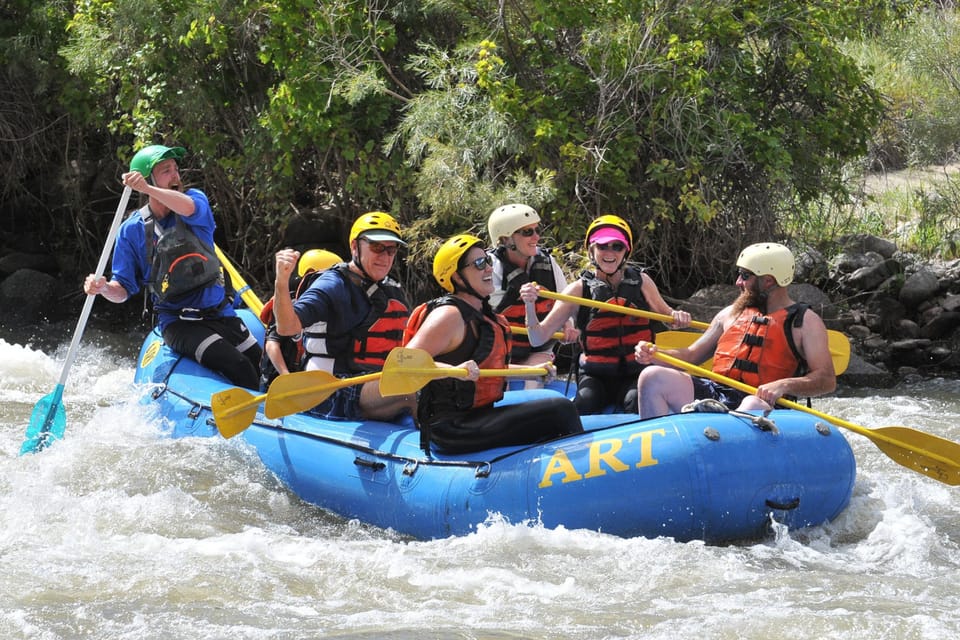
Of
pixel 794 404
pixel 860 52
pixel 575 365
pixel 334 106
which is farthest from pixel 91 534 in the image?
pixel 860 52

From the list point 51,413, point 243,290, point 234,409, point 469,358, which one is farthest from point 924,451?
point 51,413

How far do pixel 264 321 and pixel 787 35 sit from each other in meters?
4.48

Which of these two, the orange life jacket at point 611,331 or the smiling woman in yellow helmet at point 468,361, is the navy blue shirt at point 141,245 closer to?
the smiling woman in yellow helmet at point 468,361

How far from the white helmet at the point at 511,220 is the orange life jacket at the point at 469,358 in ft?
3.72

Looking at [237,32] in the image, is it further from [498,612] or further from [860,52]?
[498,612]

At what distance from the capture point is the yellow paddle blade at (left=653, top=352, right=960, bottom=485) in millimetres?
4812

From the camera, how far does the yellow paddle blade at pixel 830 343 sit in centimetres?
555

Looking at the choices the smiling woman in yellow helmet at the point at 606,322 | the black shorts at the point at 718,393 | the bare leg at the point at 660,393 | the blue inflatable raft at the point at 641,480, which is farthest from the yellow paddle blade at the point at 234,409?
the black shorts at the point at 718,393

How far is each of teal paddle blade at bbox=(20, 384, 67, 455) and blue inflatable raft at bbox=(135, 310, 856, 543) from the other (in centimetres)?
213

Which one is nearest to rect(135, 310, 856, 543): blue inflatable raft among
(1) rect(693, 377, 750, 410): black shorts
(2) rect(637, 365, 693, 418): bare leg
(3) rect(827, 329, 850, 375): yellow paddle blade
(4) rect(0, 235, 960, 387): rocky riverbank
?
(2) rect(637, 365, 693, 418): bare leg

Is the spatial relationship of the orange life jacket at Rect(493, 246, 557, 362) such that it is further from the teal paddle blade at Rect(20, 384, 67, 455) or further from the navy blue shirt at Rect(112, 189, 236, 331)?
the teal paddle blade at Rect(20, 384, 67, 455)

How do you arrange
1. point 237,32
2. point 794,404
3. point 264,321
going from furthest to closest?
point 237,32 → point 264,321 → point 794,404

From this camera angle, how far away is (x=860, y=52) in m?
11.2

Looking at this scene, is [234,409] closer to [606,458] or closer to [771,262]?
[606,458]
